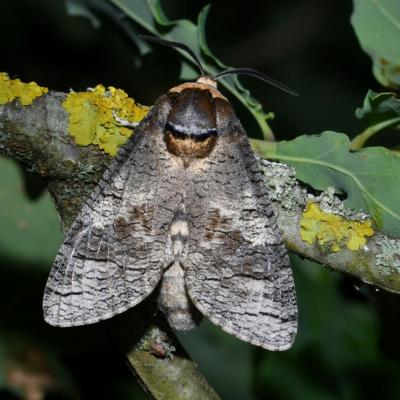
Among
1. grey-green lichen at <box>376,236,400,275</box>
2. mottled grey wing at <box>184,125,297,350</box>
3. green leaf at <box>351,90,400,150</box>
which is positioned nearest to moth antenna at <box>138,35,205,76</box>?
mottled grey wing at <box>184,125,297,350</box>

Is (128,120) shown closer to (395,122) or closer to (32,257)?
(395,122)

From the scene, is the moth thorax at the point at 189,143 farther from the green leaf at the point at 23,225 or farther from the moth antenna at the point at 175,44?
the green leaf at the point at 23,225

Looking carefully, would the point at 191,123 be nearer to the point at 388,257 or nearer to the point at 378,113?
the point at 378,113

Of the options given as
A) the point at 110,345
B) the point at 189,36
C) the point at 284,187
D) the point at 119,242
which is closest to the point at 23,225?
the point at 110,345

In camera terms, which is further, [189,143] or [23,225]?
[23,225]

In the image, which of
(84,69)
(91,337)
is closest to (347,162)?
(91,337)

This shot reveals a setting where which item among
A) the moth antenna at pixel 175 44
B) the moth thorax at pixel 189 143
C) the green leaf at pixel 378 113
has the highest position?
the moth antenna at pixel 175 44

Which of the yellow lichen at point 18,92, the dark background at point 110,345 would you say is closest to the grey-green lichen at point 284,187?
the dark background at point 110,345
